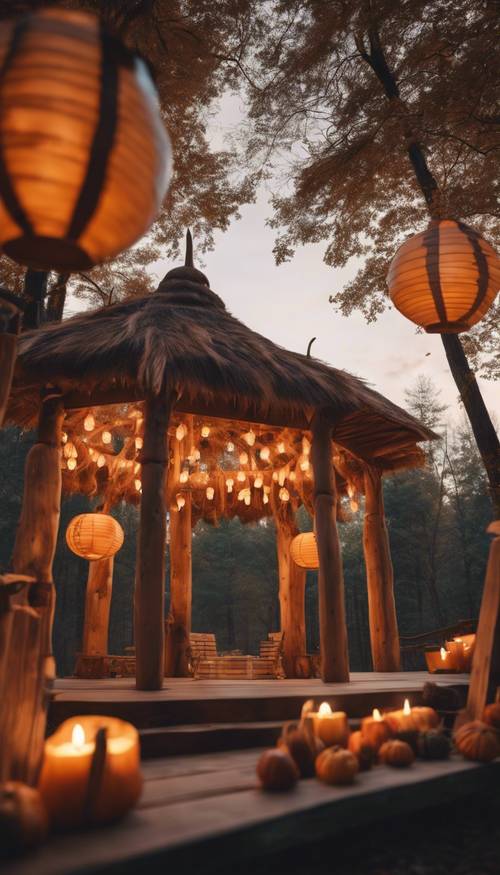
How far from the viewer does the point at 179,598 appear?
9.41 metres

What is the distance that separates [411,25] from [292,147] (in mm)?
3214

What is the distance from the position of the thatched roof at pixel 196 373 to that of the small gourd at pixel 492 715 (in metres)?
3.55

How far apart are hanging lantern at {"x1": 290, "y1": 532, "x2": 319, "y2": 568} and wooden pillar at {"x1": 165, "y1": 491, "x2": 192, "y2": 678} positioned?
1.84 metres

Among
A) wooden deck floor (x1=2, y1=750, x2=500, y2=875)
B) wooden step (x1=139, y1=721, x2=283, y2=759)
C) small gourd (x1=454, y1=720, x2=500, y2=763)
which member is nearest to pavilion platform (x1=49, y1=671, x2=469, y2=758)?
wooden step (x1=139, y1=721, x2=283, y2=759)

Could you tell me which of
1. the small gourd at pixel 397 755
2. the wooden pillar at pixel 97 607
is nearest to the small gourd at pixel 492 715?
the small gourd at pixel 397 755

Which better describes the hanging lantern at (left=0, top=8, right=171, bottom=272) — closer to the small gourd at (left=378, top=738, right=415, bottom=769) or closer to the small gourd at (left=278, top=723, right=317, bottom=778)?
the small gourd at (left=278, top=723, right=317, bottom=778)

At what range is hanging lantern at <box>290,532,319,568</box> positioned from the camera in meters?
8.88

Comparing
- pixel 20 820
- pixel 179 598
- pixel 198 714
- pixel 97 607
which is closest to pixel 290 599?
pixel 179 598

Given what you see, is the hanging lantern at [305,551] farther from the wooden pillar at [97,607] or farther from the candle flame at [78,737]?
the candle flame at [78,737]

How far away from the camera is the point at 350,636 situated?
33312 mm

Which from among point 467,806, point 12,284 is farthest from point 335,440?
point 12,284

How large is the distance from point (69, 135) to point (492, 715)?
12.4 ft

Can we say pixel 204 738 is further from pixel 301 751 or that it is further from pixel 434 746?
pixel 434 746

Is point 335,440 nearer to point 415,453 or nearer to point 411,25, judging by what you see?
point 415,453
